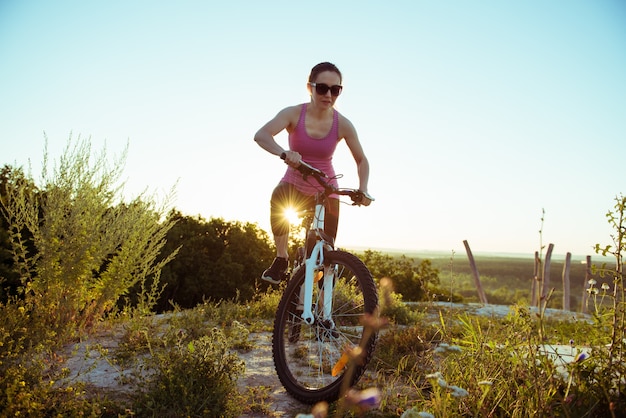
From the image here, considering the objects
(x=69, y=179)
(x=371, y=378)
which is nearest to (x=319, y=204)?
(x=371, y=378)

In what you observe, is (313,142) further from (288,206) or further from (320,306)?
(320,306)

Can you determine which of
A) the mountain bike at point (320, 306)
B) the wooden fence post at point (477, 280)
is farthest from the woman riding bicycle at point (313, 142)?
the wooden fence post at point (477, 280)

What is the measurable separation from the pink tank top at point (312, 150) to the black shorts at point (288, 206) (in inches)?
2.4

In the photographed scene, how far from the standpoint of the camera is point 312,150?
12.6ft

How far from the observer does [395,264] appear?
523 inches

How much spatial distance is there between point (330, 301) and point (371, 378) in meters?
0.70

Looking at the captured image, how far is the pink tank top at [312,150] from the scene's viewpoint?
12.5ft

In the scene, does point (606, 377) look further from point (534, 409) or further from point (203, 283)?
point (203, 283)

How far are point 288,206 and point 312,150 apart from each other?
496mm

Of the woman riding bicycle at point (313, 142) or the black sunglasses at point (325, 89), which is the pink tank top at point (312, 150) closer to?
the woman riding bicycle at point (313, 142)

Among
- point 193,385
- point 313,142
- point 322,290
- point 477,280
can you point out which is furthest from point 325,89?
point 477,280

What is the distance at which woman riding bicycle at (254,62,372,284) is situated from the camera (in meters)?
3.67

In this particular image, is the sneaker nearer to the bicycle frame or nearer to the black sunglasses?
the bicycle frame

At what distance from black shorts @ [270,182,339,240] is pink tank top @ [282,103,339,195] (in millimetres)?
60
